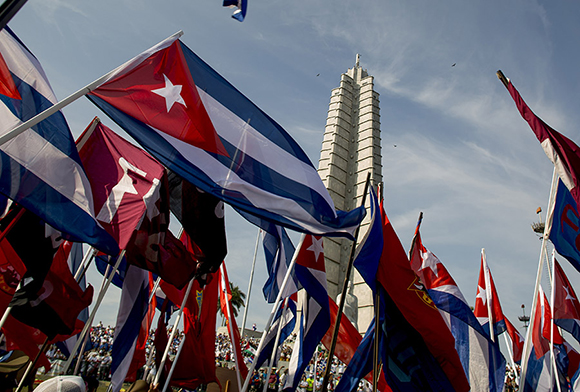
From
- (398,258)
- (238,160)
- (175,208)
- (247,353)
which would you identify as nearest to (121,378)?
(175,208)

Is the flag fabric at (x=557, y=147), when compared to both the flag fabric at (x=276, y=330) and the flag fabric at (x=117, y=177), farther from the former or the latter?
the flag fabric at (x=117, y=177)

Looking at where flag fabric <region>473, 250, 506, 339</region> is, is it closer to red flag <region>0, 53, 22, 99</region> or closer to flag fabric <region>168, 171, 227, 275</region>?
flag fabric <region>168, 171, 227, 275</region>

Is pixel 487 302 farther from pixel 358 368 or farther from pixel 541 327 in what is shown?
pixel 358 368

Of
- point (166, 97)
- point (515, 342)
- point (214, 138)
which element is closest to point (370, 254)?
point (214, 138)

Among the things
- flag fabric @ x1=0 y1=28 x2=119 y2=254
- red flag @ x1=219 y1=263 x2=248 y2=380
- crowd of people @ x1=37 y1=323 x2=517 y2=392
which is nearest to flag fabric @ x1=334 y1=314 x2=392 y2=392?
red flag @ x1=219 y1=263 x2=248 y2=380

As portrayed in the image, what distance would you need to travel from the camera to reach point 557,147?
736 centimetres

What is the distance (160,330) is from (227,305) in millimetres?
1685

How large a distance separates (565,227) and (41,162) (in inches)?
338

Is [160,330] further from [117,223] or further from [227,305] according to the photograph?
[117,223]

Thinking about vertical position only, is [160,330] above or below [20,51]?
below

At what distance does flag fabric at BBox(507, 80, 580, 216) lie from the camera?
7.10 meters

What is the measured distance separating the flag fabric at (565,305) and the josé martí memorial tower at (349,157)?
12632 millimetres

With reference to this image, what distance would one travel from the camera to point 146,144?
5246 millimetres

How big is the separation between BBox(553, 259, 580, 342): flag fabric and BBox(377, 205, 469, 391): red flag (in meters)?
4.17
